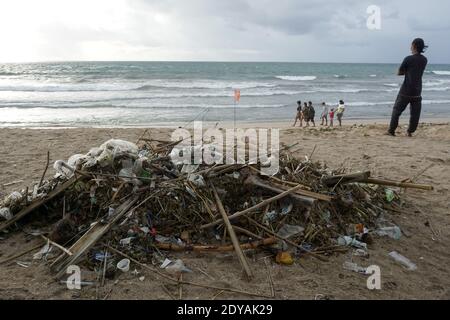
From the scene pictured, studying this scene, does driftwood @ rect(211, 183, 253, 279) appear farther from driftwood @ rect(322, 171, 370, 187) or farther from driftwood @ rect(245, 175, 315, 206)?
driftwood @ rect(322, 171, 370, 187)

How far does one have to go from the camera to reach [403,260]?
3.19 meters

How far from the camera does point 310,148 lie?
272 inches

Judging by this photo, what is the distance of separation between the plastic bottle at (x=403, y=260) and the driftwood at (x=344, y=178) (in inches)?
30.6

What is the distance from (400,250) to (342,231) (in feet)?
1.64

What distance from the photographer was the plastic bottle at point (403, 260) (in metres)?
3.10

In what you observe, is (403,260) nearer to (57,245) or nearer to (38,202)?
(57,245)

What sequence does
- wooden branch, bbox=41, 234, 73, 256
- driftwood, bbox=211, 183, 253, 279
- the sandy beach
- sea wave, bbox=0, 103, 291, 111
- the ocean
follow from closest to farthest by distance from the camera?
the sandy beach
driftwood, bbox=211, 183, 253, 279
wooden branch, bbox=41, 234, 73, 256
the ocean
sea wave, bbox=0, 103, 291, 111

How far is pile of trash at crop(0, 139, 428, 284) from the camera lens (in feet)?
10.3

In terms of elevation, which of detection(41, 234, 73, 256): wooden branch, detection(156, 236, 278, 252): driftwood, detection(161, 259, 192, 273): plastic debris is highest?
detection(41, 234, 73, 256): wooden branch

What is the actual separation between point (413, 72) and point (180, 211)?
18.3 feet

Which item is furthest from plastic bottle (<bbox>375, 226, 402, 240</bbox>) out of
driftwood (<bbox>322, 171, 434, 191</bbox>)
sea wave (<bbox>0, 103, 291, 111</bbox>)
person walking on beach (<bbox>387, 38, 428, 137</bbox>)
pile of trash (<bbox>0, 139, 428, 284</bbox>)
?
sea wave (<bbox>0, 103, 291, 111</bbox>)

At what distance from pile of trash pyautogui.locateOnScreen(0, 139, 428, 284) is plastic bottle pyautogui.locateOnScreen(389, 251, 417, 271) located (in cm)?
24

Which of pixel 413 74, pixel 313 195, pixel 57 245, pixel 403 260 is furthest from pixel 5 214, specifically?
pixel 413 74
